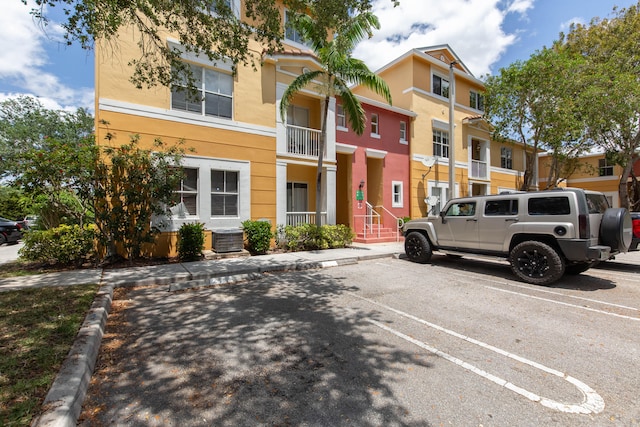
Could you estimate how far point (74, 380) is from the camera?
2779 mm

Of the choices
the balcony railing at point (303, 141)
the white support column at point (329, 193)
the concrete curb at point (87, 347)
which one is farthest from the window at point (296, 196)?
the concrete curb at point (87, 347)

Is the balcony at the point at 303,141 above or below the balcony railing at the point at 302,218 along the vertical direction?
above

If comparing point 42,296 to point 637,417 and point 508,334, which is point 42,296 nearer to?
point 508,334

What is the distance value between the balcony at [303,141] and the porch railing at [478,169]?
12.5 m

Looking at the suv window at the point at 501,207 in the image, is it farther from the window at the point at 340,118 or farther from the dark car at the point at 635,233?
the window at the point at 340,118

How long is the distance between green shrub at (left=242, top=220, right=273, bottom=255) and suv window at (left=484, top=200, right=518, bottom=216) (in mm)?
6786

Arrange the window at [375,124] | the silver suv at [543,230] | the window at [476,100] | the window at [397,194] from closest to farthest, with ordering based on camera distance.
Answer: the silver suv at [543,230]
the window at [375,124]
the window at [397,194]
the window at [476,100]

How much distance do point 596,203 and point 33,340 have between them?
10.5 m

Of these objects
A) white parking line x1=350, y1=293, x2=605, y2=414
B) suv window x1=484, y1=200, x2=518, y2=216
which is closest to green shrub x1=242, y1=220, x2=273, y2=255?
white parking line x1=350, y1=293, x2=605, y2=414

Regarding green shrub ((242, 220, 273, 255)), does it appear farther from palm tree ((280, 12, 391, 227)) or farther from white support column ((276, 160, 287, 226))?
palm tree ((280, 12, 391, 227))

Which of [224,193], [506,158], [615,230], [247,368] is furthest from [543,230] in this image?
[506,158]

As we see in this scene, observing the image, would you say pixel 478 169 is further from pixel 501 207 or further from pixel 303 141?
pixel 501 207

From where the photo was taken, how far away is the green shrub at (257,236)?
1023 centimetres

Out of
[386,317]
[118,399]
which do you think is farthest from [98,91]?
[386,317]
